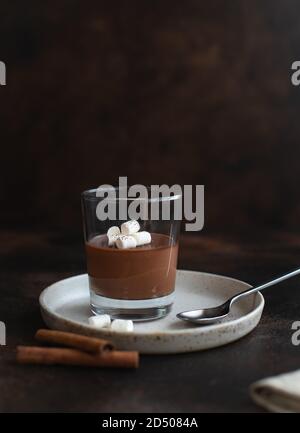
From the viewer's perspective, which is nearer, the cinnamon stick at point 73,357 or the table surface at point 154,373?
the table surface at point 154,373

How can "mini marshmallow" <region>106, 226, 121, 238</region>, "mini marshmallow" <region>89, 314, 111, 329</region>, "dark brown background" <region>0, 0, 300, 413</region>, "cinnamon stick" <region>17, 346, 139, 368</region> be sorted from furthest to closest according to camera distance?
"dark brown background" <region>0, 0, 300, 413</region>
"mini marshmallow" <region>106, 226, 121, 238</region>
"mini marshmallow" <region>89, 314, 111, 329</region>
"cinnamon stick" <region>17, 346, 139, 368</region>

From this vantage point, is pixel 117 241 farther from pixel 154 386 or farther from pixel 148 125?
pixel 148 125

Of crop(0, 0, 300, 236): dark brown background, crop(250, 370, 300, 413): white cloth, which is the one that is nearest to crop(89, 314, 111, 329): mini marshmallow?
crop(250, 370, 300, 413): white cloth

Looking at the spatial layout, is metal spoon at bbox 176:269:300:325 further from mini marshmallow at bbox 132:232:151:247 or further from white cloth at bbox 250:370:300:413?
white cloth at bbox 250:370:300:413

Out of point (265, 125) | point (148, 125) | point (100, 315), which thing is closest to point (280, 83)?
point (265, 125)

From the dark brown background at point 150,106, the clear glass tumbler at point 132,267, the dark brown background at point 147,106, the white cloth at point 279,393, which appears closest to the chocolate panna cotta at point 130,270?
the clear glass tumbler at point 132,267

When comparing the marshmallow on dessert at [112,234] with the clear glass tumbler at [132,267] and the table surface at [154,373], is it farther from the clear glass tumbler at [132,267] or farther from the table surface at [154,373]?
the table surface at [154,373]
